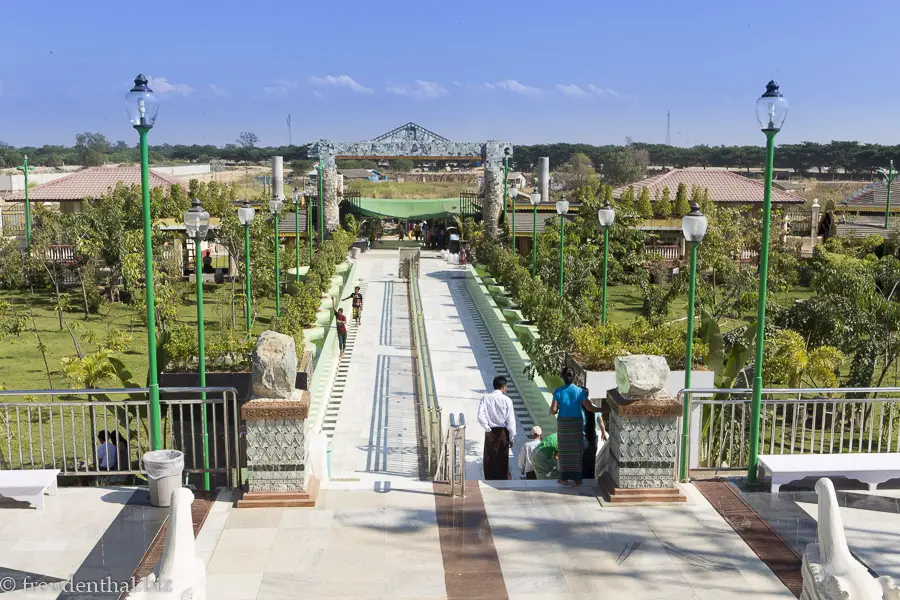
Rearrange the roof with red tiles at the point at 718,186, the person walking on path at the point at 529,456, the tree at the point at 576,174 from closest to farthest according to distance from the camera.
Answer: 1. the person walking on path at the point at 529,456
2. the roof with red tiles at the point at 718,186
3. the tree at the point at 576,174

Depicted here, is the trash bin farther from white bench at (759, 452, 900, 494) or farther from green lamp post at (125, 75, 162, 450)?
white bench at (759, 452, 900, 494)

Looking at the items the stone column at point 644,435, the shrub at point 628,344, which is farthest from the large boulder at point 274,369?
the shrub at point 628,344

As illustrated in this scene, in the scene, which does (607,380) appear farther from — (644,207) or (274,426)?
(644,207)

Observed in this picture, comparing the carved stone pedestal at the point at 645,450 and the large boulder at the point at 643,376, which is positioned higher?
the large boulder at the point at 643,376

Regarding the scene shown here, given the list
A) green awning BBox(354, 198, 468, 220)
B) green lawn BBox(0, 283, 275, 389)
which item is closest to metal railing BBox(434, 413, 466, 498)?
green lawn BBox(0, 283, 275, 389)

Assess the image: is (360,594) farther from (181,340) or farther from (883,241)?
(883,241)

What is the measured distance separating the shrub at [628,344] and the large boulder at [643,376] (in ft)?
11.1

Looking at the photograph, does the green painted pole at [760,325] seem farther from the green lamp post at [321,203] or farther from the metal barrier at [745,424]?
the green lamp post at [321,203]

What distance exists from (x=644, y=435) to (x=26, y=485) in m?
5.22

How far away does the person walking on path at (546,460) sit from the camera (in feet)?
29.8

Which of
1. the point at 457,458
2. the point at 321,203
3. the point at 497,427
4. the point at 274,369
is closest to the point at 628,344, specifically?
the point at 497,427

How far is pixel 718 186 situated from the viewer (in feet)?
140

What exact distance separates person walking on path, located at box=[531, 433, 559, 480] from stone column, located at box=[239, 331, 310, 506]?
2669 mm

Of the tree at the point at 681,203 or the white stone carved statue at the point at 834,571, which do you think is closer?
the white stone carved statue at the point at 834,571
